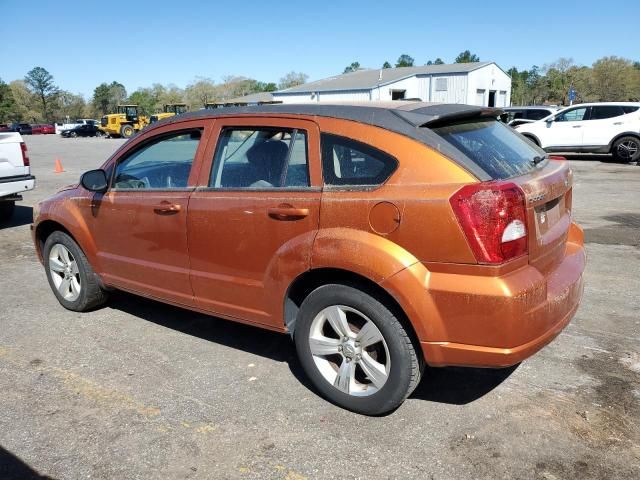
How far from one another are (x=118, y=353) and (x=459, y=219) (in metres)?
2.78

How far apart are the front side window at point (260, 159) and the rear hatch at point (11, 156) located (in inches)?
254

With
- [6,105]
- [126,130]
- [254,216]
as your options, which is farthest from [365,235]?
[6,105]

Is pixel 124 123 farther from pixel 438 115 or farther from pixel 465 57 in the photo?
pixel 465 57

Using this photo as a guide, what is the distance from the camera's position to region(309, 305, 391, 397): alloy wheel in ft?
9.94

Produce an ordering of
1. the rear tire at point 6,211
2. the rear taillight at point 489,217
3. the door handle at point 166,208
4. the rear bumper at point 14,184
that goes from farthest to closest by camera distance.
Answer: the rear tire at point 6,211 → the rear bumper at point 14,184 → the door handle at point 166,208 → the rear taillight at point 489,217

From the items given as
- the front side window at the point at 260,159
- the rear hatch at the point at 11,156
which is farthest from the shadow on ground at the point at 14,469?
the rear hatch at the point at 11,156

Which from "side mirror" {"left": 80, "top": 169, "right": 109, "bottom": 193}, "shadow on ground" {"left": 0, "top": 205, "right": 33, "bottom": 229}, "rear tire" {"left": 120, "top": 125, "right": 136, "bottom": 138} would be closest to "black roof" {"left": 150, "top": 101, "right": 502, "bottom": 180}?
"side mirror" {"left": 80, "top": 169, "right": 109, "bottom": 193}

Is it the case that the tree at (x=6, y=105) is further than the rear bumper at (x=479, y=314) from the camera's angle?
Yes

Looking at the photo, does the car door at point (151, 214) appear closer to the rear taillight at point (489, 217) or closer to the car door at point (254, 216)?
the car door at point (254, 216)

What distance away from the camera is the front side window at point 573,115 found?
1647 centimetres

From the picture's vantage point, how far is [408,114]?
3061 mm

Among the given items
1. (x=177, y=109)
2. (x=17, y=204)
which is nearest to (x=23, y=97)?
(x=177, y=109)

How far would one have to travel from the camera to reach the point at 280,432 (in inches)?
119

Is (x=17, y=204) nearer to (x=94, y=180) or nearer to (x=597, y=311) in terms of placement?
(x=94, y=180)
